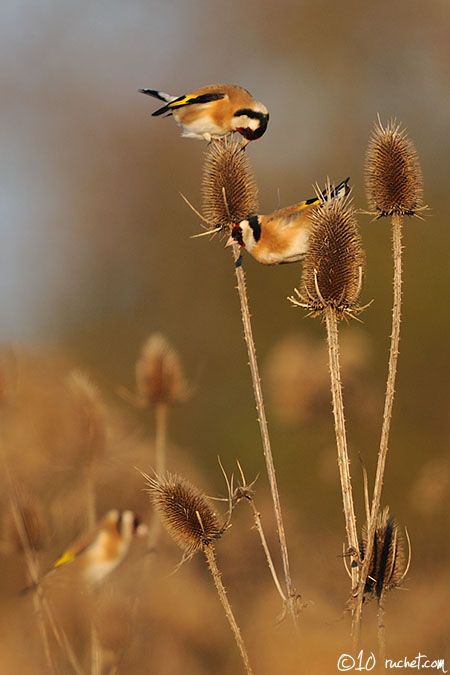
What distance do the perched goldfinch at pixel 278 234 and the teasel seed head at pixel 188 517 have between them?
0.96m

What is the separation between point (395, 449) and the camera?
434 inches

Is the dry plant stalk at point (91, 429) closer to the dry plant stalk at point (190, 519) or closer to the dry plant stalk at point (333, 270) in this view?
the dry plant stalk at point (190, 519)

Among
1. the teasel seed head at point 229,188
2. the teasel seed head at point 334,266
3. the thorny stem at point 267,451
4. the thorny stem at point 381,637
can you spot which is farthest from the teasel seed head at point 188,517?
the teasel seed head at point 229,188

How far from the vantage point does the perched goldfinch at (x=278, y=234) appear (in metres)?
2.87

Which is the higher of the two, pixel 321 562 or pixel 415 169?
pixel 415 169

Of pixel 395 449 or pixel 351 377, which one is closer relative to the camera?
pixel 351 377

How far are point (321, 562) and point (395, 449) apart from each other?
11.1 ft

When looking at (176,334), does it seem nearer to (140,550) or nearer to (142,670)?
(142,670)

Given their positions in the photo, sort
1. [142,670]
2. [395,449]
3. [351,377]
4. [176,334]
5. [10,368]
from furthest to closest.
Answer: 1. [176,334]
2. [395,449]
3. [351,377]
4. [142,670]
5. [10,368]

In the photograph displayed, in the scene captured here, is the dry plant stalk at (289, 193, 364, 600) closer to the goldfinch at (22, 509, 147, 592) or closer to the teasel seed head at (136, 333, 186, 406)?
the goldfinch at (22, 509, 147, 592)

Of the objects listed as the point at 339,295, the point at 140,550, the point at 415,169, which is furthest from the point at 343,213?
the point at 140,550

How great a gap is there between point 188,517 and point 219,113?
2.34 metres

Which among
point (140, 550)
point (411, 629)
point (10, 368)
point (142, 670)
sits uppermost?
point (10, 368)

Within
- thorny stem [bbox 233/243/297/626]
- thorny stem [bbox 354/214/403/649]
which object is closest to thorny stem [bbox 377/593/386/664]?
thorny stem [bbox 354/214/403/649]
